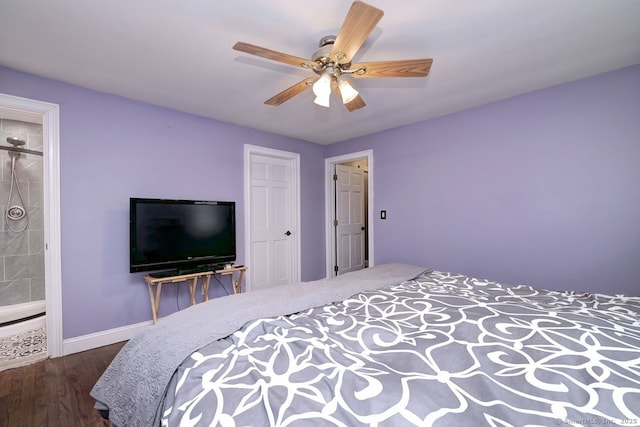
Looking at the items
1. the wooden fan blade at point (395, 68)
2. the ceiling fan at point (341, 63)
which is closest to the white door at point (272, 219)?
the ceiling fan at point (341, 63)

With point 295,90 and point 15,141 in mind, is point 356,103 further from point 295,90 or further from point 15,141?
point 15,141

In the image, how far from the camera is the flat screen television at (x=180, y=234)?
2619 millimetres

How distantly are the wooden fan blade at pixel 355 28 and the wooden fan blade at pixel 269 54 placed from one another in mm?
186

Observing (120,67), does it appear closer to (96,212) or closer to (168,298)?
(96,212)

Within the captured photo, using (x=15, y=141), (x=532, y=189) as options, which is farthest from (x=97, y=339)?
(x=532, y=189)

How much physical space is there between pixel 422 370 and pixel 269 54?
5.46ft

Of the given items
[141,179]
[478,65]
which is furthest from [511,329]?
[141,179]

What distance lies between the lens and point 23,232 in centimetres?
354

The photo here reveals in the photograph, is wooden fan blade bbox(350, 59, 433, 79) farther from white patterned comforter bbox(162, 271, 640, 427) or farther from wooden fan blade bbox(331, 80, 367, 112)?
white patterned comforter bbox(162, 271, 640, 427)

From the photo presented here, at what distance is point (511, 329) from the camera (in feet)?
3.59

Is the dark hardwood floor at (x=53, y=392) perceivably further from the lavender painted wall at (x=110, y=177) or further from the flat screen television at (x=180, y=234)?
the flat screen television at (x=180, y=234)

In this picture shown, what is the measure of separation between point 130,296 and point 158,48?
89.6 inches

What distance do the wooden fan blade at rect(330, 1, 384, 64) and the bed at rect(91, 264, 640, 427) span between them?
138 cm

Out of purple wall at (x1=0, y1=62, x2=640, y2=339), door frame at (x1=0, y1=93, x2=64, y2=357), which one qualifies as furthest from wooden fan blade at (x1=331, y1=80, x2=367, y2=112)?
door frame at (x1=0, y1=93, x2=64, y2=357)
